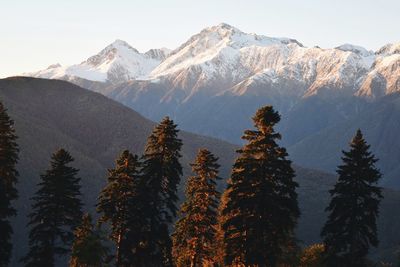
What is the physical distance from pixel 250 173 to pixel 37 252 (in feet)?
67.4

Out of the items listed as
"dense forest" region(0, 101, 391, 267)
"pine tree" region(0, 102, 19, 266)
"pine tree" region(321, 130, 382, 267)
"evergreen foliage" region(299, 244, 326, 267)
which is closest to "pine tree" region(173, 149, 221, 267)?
"dense forest" region(0, 101, 391, 267)

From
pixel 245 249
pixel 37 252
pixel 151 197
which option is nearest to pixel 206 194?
pixel 151 197

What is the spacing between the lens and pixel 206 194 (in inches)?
1946

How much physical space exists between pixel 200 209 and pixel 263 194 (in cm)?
1326

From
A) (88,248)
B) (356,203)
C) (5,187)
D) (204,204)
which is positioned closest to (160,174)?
(204,204)

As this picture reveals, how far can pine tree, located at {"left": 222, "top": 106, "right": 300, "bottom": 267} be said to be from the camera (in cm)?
3769

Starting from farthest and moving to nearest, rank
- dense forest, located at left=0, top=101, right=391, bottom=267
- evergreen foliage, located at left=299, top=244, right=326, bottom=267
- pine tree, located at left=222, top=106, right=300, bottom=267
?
evergreen foliage, located at left=299, top=244, right=326, bottom=267
dense forest, located at left=0, top=101, right=391, bottom=267
pine tree, located at left=222, top=106, right=300, bottom=267

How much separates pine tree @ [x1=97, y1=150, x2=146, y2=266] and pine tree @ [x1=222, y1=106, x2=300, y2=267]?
10.5m

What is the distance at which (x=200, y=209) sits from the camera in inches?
1967

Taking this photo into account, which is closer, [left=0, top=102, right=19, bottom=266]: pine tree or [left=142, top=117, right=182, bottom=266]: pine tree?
[left=0, top=102, right=19, bottom=266]: pine tree

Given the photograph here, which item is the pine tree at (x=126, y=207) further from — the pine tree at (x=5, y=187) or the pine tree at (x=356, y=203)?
the pine tree at (x=356, y=203)

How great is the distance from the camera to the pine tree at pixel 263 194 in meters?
37.7

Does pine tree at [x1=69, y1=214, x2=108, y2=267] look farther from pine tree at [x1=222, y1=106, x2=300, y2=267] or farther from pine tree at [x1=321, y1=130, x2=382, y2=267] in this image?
pine tree at [x1=321, y1=130, x2=382, y2=267]

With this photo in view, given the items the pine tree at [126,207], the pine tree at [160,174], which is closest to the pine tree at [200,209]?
the pine tree at [160,174]
